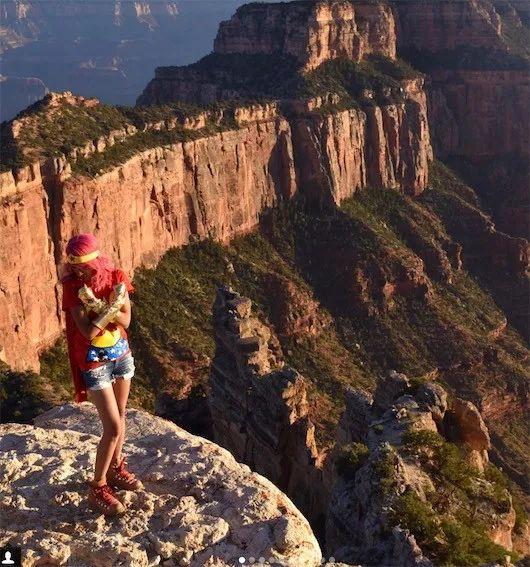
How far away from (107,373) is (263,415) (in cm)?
2516

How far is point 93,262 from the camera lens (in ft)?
50.5

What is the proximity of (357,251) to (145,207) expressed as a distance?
80.2 feet

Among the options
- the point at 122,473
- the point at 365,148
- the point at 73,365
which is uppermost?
the point at 73,365

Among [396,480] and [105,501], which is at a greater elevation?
[105,501]

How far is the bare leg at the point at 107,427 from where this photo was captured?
1548 centimetres

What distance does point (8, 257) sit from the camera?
48000 mm

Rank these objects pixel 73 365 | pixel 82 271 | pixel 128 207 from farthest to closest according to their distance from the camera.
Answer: pixel 128 207
pixel 73 365
pixel 82 271

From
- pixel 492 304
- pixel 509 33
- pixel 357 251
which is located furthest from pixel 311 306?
pixel 509 33

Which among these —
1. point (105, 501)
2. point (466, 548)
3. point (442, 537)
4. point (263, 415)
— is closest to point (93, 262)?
point (105, 501)

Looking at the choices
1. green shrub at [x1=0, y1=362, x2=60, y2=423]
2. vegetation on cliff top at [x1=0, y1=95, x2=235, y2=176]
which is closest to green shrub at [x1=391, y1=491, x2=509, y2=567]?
green shrub at [x1=0, y1=362, x2=60, y2=423]

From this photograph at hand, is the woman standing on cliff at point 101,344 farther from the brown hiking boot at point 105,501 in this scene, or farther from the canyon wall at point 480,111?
the canyon wall at point 480,111

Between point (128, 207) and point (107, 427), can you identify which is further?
point (128, 207)

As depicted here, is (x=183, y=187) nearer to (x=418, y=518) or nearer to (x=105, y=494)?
(x=418, y=518)

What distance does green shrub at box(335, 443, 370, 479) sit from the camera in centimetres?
2830
